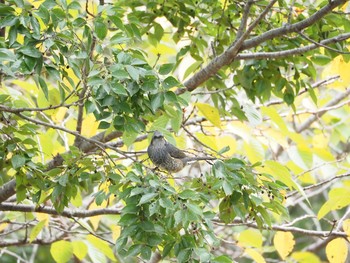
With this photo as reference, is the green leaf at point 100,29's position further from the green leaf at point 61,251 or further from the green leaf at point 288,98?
the green leaf at point 61,251

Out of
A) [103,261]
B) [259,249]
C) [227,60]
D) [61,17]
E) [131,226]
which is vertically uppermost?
[61,17]

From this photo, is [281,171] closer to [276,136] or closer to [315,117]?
[276,136]

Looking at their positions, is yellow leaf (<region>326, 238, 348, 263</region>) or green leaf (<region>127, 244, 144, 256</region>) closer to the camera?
green leaf (<region>127, 244, 144, 256</region>)

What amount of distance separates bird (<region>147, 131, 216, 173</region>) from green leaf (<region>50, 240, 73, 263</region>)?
96 centimetres

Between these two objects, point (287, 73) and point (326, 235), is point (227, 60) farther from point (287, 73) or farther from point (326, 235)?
point (326, 235)

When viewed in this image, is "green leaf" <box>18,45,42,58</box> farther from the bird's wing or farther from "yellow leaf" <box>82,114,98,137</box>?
"yellow leaf" <box>82,114,98,137</box>

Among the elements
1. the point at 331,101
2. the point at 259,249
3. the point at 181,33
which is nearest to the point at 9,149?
the point at 181,33

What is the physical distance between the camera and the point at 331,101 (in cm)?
454

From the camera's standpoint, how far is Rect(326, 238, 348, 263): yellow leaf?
3.28 meters

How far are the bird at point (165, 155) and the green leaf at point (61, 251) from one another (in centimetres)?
96

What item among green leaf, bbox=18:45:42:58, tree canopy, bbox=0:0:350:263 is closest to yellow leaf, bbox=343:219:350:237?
tree canopy, bbox=0:0:350:263

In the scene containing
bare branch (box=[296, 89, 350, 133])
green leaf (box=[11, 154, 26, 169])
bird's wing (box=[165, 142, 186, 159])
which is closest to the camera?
green leaf (box=[11, 154, 26, 169])

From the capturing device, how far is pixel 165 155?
264 centimetres

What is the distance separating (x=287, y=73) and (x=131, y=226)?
1268 mm
